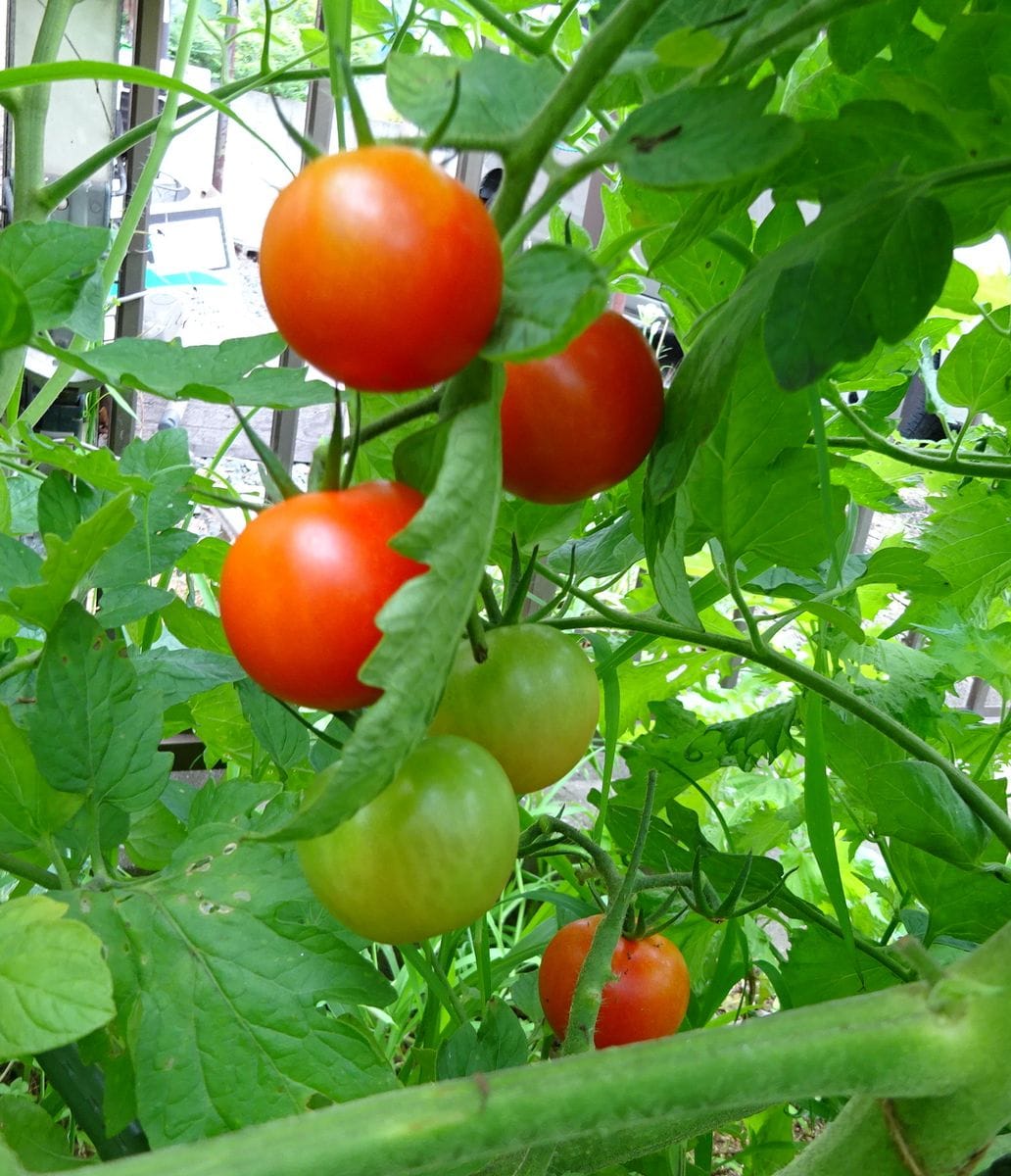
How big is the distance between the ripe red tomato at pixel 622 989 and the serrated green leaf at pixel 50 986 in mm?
261

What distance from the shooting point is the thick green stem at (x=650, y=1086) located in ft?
0.62

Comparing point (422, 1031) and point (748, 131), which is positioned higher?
point (748, 131)

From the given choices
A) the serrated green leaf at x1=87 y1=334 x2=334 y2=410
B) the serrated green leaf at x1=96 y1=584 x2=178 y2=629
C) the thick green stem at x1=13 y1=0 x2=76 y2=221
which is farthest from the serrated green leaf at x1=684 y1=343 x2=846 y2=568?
the thick green stem at x1=13 y1=0 x2=76 y2=221

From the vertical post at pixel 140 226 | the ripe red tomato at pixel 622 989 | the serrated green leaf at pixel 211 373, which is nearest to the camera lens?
the serrated green leaf at pixel 211 373

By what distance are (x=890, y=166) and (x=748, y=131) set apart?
0.08 m

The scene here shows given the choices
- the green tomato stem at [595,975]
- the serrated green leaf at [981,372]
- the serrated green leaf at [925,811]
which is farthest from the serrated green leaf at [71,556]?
the serrated green leaf at [981,372]

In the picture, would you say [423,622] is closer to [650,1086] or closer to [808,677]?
[650,1086]

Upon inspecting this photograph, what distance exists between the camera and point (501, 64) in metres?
0.24

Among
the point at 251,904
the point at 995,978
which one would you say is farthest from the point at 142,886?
the point at 995,978

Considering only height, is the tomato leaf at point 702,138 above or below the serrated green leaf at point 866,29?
below

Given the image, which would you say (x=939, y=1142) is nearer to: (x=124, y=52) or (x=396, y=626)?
(x=396, y=626)

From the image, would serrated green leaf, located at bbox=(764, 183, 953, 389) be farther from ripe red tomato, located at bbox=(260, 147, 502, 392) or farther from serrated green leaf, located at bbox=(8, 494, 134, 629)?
serrated green leaf, located at bbox=(8, 494, 134, 629)

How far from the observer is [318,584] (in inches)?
8.8

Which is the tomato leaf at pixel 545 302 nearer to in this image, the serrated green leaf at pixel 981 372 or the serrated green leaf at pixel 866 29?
the serrated green leaf at pixel 866 29
